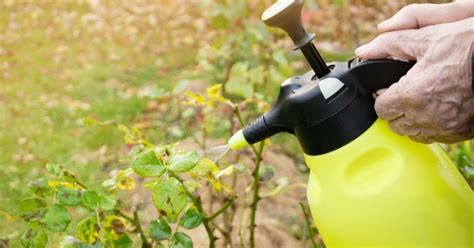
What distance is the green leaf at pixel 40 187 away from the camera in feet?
3.43

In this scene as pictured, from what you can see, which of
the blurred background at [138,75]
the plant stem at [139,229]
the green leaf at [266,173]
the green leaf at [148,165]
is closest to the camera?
the green leaf at [148,165]

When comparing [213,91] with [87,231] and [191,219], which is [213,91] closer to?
[191,219]

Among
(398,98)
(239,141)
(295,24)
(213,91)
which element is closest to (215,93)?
(213,91)

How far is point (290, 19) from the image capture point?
991 millimetres

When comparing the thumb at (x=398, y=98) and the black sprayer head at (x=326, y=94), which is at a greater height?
the black sprayer head at (x=326, y=94)

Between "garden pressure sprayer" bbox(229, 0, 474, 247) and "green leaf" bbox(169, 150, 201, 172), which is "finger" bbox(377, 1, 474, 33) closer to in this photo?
"garden pressure sprayer" bbox(229, 0, 474, 247)

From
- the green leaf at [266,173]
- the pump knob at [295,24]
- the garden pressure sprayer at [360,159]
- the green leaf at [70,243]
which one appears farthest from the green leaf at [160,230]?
the green leaf at [266,173]

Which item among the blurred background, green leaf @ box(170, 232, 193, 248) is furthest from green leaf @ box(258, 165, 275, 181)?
green leaf @ box(170, 232, 193, 248)

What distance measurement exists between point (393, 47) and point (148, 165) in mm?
443

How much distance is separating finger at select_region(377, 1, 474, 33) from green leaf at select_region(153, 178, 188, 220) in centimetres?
45

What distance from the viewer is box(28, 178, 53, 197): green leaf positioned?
1.04 m

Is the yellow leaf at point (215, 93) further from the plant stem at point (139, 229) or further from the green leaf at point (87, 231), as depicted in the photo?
the green leaf at point (87, 231)

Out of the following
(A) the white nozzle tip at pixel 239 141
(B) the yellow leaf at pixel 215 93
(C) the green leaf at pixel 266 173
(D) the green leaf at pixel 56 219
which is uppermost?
(D) the green leaf at pixel 56 219

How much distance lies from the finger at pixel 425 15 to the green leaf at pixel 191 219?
1.52 ft
